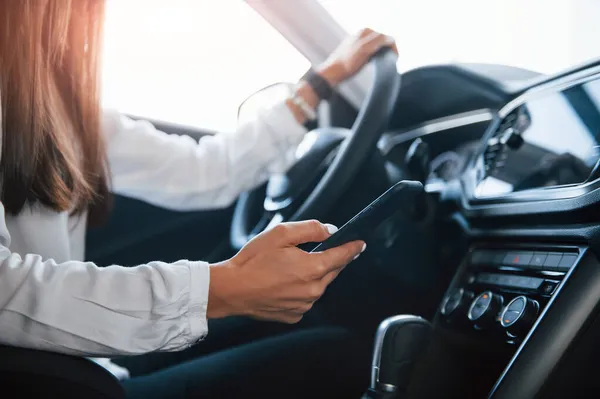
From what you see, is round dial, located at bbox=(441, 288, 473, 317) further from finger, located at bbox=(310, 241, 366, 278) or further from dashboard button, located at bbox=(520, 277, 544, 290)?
finger, located at bbox=(310, 241, 366, 278)

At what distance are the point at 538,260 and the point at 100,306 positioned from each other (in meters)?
0.50

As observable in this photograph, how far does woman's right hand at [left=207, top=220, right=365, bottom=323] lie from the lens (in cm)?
50

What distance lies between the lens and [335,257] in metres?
0.51

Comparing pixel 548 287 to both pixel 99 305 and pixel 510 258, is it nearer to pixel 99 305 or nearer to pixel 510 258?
pixel 510 258

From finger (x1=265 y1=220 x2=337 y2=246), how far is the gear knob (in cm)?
20

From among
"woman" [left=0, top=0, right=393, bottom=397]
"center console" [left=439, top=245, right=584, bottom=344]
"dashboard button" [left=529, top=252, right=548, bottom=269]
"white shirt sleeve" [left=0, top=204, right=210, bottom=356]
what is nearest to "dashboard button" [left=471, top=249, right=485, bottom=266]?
"center console" [left=439, top=245, right=584, bottom=344]

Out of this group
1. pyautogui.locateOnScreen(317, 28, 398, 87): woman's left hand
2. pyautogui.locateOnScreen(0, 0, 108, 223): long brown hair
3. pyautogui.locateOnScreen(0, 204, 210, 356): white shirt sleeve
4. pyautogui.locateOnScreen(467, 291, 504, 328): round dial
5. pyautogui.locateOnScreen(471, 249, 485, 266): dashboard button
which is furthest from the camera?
pyautogui.locateOnScreen(317, 28, 398, 87): woman's left hand

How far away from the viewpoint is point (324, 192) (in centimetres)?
78

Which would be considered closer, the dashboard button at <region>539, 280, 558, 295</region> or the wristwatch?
the dashboard button at <region>539, 280, 558, 295</region>

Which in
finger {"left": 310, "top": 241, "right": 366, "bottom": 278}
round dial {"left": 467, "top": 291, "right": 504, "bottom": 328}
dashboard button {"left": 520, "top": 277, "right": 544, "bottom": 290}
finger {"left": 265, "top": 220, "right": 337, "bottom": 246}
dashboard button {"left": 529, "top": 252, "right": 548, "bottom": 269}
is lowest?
round dial {"left": 467, "top": 291, "right": 504, "bottom": 328}

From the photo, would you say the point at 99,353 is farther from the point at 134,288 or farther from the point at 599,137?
the point at 599,137

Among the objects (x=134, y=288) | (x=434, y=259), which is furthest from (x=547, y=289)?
(x=134, y=288)

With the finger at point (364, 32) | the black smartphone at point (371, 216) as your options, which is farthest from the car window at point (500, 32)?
the black smartphone at point (371, 216)

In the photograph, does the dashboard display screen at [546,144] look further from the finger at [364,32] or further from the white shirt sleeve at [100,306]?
the white shirt sleeve at [100,306]
